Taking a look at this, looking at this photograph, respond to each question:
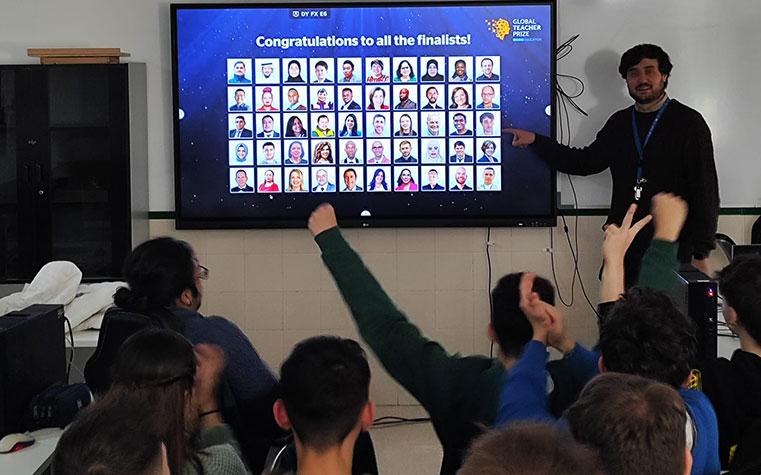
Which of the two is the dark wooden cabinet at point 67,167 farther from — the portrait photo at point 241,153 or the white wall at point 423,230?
the portrait photo at point 241,153

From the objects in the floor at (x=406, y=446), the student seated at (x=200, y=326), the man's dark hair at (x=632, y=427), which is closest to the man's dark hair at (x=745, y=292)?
the man's dark hair at (x=632, y=427)

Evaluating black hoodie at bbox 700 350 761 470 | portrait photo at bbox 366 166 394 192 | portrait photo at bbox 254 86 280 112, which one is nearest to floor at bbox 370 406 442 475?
portrait photo at bbox 366 166 394 192

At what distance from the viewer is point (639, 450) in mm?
1694

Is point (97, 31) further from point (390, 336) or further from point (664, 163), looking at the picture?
point (390, 336)

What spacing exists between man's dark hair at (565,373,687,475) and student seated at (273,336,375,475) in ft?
1.85

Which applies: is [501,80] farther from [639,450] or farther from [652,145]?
[639,450]

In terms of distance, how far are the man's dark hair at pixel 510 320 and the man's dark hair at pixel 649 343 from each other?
22 centimetres

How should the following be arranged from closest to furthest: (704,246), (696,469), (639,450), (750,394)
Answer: (639,450)
(696,469)
(750,394)
(704,246)

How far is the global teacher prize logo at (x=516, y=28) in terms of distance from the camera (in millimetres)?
5715

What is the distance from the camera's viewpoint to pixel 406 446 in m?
5.48

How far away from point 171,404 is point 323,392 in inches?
13.9

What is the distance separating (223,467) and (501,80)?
3904 mm

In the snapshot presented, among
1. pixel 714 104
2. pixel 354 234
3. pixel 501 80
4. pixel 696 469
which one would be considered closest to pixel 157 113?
pixel 354 234

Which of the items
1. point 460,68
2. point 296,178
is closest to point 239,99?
point 296,178
